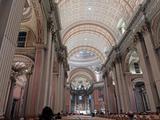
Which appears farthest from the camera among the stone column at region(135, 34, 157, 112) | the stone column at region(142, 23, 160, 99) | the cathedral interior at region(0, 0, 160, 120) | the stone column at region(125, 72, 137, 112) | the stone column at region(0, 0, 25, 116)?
the stone column at region(125, 72, 137, 112)

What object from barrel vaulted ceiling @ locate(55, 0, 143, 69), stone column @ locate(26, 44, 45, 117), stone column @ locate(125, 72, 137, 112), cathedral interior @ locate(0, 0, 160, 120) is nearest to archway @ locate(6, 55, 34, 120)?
cathedral interior @ locate(0, 0, 160, 120)

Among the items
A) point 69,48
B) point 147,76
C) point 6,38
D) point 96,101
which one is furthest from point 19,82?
point 96,101

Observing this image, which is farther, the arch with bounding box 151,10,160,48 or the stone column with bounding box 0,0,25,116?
the arch with bounding box 151,10,160,48

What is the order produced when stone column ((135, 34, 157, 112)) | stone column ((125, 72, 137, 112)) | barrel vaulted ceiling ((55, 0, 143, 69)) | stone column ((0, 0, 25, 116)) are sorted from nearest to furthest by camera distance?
stone column ((0, 0, 25, 116)) < stone column ((135, 34, 157, 112)) < stone column ((125, 72, 137, 112)) < barrel vaulted ceiling ((55, 0, 143, 69))

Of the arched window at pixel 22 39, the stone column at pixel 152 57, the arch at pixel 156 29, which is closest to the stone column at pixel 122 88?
the stone column at pixel 152 57

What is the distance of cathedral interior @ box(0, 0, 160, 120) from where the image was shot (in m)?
4.14

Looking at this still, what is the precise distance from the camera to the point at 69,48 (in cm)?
2459

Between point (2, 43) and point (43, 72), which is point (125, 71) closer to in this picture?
point (43, 72)

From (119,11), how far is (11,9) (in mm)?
13529

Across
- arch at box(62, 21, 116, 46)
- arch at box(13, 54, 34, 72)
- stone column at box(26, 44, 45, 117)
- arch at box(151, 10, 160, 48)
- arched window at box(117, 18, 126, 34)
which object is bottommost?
stone column at box(26, 44, 45, 117)

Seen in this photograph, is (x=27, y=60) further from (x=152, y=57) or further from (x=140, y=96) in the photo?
(x=140, y=96)

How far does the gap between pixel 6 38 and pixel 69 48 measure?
21371 millimetres

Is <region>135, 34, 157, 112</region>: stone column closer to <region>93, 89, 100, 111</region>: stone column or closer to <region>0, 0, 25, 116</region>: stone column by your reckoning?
<region>0, 0, 25, 116</region>: stone column

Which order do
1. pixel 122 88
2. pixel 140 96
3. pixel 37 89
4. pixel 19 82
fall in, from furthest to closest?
pixel 140 96, pixel 19 82, pixel 122 88, pixel 37 89
